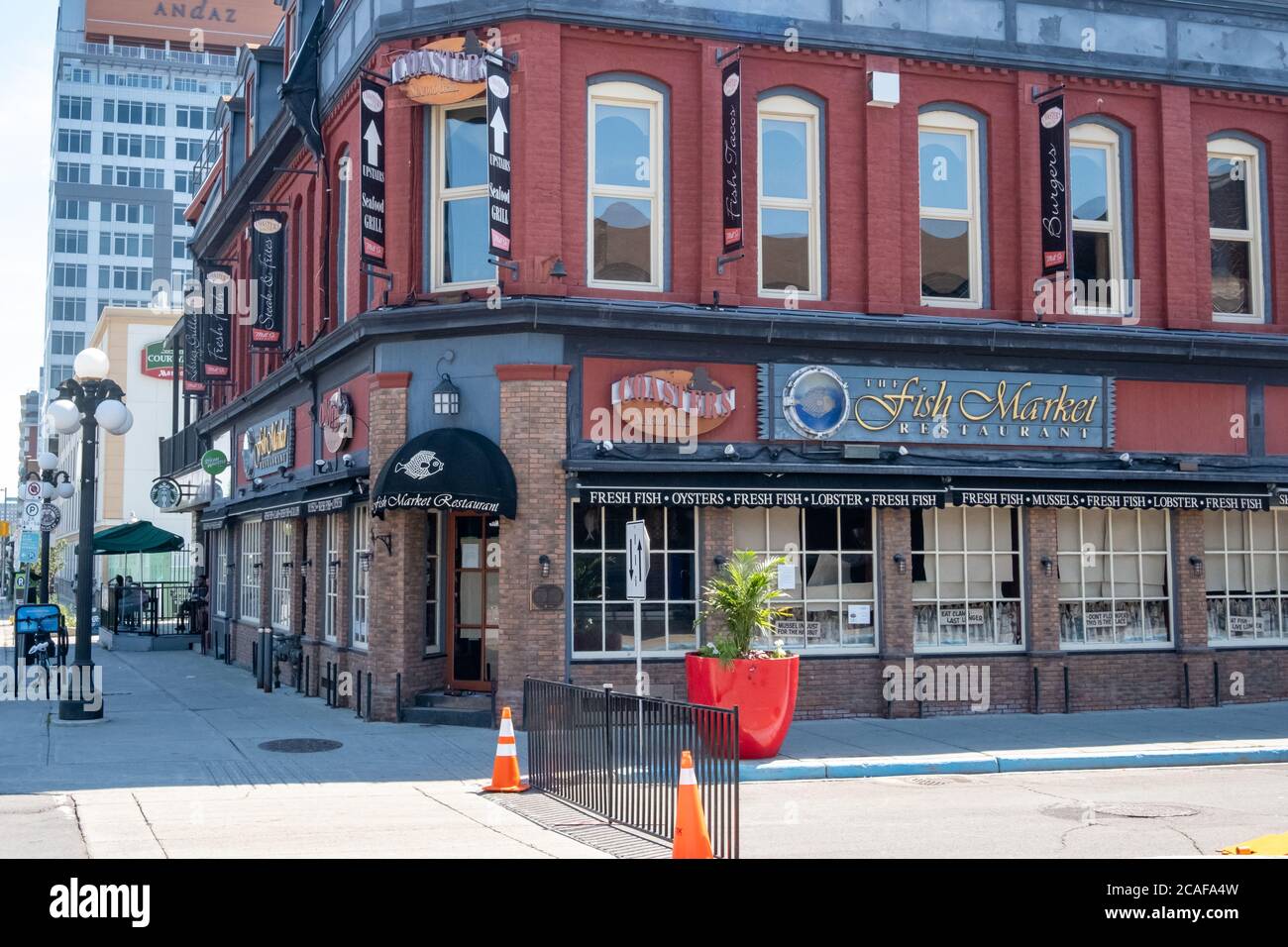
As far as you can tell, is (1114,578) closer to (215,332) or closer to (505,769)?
(505,769)

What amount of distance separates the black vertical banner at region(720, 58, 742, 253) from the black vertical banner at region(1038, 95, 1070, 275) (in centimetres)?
465

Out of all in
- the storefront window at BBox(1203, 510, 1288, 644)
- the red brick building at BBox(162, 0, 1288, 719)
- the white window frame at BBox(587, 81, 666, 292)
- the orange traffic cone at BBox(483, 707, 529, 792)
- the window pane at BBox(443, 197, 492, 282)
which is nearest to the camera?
the orange traffic cone at BBox(483, 707, 529, 792)

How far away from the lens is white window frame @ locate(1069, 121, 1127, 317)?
19.2m

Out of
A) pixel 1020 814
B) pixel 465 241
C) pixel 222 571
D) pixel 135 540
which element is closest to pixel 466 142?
pixel 465 241

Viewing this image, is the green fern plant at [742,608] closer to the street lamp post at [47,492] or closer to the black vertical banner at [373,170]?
the black vertical banner at [373,170]

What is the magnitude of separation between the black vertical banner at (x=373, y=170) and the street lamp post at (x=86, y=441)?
3795 millimetres

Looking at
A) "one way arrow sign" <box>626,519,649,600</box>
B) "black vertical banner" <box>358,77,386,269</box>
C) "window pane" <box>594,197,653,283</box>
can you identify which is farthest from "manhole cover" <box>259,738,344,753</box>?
"window pane" <box>594,197,653,283</box>

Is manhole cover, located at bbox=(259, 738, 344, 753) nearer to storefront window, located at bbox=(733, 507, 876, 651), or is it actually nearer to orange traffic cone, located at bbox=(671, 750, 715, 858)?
storefront window, located at bbox=(733, 507, 876, 651)

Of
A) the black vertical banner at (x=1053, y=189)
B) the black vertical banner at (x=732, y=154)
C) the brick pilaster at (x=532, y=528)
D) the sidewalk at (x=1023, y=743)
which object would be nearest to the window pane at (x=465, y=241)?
the brick pilaster at (x=532, y=528)

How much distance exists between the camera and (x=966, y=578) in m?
18.4

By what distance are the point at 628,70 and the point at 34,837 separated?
11.8 m

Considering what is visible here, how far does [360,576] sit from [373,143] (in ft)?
20.7

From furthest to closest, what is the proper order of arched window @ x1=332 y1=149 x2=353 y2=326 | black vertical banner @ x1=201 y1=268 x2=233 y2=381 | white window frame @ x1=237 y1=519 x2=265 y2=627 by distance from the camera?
1. black vertical banner @ x1=201 y1=268 x2=233 y2=381
2. white window frame @ x1=237 y1=519 x2=265 y2=627
3. arched window @ x1=332 y1=149 x2=353 y2=326
